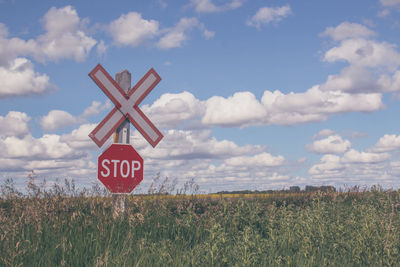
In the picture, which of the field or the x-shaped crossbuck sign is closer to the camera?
the field

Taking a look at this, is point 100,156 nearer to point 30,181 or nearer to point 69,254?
point 30,181

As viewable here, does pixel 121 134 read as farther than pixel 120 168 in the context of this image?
Yes

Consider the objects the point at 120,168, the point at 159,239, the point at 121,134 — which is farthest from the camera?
the point at 121,134

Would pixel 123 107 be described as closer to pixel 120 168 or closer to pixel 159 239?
pixel 120 168

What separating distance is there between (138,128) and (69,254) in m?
3.35

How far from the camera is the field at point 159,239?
16.8 feet

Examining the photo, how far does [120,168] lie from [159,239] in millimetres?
1608

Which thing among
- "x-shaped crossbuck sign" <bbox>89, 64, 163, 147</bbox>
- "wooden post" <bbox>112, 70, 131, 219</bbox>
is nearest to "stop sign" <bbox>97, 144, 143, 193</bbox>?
"wooden post" <bbox>112, 70, 131, 219</bbox>

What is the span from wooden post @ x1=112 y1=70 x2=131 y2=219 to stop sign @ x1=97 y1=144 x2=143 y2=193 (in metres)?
0.20

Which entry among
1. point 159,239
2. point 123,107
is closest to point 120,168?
point 123,107

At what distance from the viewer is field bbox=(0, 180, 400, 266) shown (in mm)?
5109

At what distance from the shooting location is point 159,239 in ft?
22.3

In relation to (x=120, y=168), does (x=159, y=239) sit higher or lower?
lower

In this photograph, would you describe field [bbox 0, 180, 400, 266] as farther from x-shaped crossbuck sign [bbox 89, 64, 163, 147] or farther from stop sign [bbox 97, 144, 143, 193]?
x-shaped crossbuck sign [bbox 89, 64, 163, 147]
